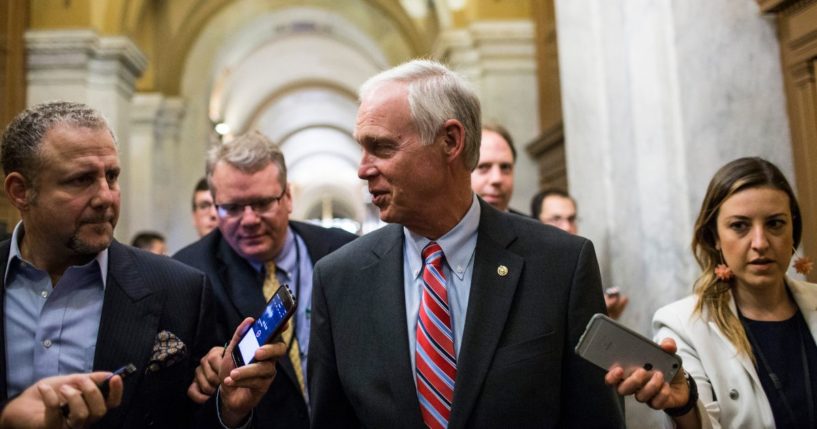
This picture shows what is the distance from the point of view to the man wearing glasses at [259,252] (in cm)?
305

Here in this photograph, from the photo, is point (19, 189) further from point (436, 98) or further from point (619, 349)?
point (619, 349)

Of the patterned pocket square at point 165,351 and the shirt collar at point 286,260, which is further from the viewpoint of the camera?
the shirt collar at point 286,260

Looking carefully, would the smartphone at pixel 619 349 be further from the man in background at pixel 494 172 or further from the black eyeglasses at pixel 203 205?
the black eyeglasses at pixel 203 205

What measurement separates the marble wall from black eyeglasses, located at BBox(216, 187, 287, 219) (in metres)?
1.94

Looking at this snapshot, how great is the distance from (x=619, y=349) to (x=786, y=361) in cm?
97

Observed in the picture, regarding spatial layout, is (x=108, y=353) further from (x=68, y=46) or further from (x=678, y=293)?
(x=68, y=46)

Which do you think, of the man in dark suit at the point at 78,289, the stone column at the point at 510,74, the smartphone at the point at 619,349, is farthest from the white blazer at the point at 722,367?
the stone column at the point at 510,74

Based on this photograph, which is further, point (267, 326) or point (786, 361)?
point (786, 361)

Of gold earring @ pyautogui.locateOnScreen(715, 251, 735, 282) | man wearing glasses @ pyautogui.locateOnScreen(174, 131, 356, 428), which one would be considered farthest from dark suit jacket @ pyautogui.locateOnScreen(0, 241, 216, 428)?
gold earring @ pyautogui.locateOnScreen(715, 251, 735, 282)

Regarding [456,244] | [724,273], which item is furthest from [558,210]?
[456,244]

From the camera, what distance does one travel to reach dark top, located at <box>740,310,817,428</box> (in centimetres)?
242

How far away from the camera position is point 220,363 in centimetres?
225

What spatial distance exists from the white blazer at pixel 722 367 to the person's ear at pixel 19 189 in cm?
199

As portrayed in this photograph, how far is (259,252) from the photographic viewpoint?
326 centimetres
